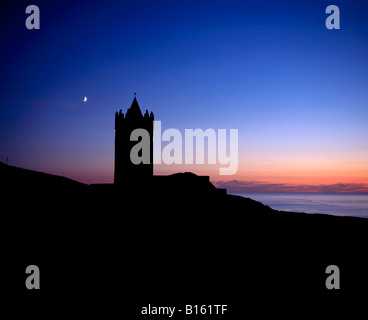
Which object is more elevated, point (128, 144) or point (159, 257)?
point (128, 144)

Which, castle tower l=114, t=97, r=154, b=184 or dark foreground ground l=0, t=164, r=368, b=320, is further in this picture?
castle tower l=114, t=97, r=154, b=184

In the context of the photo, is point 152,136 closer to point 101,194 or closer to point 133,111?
point 133,111

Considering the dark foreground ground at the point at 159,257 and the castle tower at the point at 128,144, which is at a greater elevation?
the castle tower at the point at 128,144

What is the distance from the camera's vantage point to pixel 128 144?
136ft

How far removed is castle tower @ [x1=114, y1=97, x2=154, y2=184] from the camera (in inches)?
1617

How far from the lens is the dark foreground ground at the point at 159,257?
1698cm

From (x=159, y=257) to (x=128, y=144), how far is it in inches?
898

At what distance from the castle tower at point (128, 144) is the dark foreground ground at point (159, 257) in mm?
6996

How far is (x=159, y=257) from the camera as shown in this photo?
22.7 m

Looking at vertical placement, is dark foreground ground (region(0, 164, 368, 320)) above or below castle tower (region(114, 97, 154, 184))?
below

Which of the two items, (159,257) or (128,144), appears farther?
(128,144)

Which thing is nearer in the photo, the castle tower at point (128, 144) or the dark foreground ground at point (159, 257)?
the dark foreground ground at point (159, 257)

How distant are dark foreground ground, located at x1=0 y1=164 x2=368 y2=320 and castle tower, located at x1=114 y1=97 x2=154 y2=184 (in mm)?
6996

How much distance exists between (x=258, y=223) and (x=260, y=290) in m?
20.5
